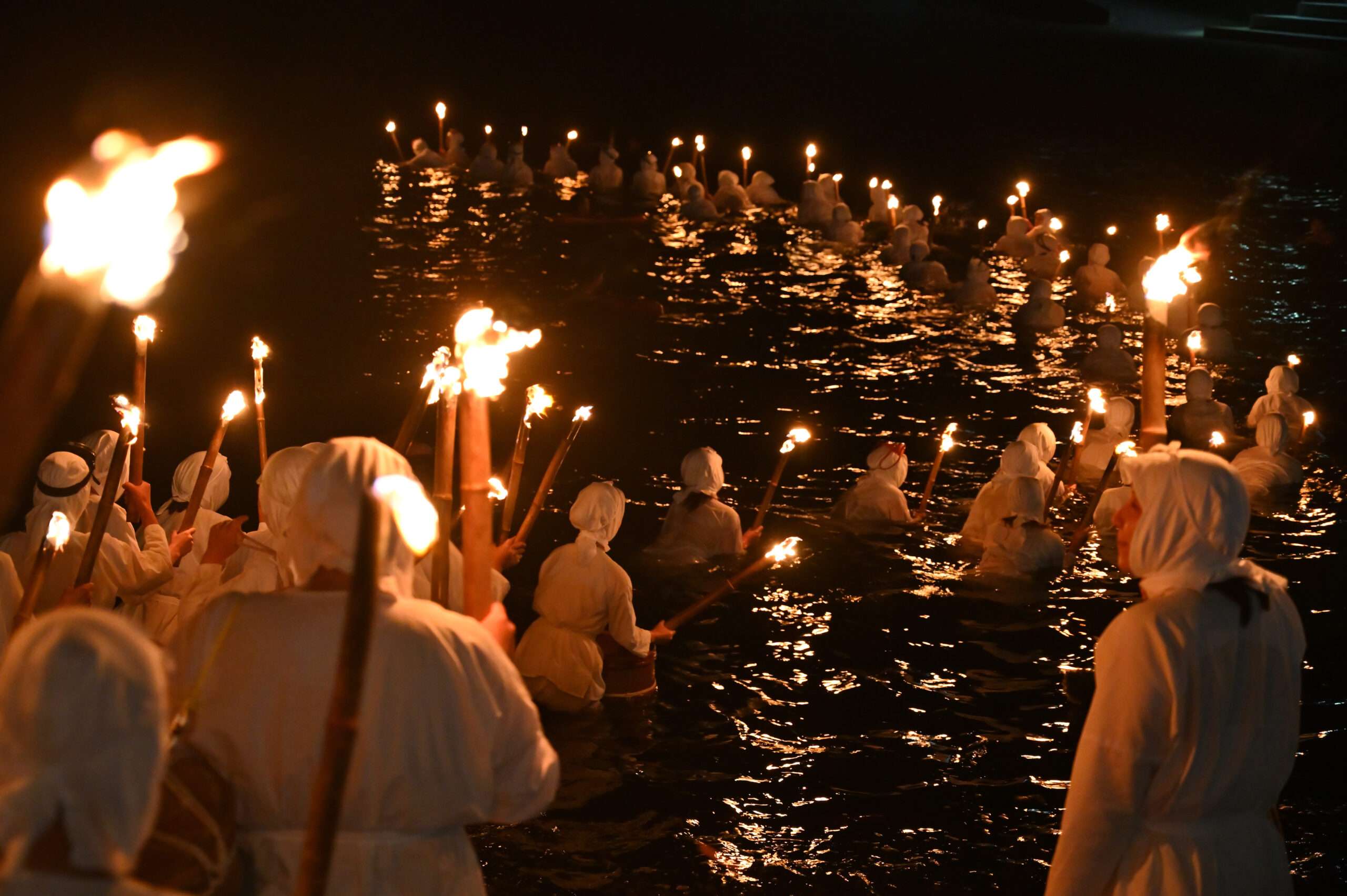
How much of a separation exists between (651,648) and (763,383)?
674 centimetres

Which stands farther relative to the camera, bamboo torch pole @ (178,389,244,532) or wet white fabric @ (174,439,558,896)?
bamboo torch pole @ (178,389,244,532)

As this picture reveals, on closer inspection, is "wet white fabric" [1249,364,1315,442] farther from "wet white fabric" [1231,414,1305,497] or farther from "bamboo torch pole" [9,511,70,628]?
"bamboo torch pole" [9,511,70,628]

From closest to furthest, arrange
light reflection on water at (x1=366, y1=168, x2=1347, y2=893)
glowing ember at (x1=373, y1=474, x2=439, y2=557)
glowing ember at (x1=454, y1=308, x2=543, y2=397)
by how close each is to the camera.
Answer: glowing ember at (x1=373, y1=474, x2=439, y2=557) → glowing ember at (x1=454, y1=308, x2=543, y2=397) → light reflection on water at (x1=366, y1=168, x2=1347, y2=893)

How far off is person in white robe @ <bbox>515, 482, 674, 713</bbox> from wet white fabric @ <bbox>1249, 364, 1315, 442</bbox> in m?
7.54

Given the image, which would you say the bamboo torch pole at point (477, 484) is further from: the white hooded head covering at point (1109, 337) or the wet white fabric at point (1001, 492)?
the white hooded head covering at point (1109, 337)

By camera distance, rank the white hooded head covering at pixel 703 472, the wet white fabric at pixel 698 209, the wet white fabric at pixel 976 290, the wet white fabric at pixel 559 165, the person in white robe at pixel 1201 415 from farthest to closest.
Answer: the wet white fabric at pixel 559 165 → the wet white fabric at pixel 698 209 → the wet white fabric at pixel 976 290 → the person in white robe at pixel 1201 415 → the white hooded head covering at pixel 703 472

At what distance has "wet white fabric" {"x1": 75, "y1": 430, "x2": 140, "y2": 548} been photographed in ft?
20.0

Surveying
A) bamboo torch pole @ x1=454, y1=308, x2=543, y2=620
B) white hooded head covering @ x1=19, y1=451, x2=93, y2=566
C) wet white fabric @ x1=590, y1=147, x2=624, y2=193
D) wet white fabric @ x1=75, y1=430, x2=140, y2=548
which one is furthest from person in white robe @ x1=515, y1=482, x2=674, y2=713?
wet white fabric @ x1=590, y1=147, x2=624, y2=193

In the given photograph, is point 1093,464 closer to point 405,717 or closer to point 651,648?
point 651,648

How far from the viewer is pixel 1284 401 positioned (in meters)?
12.3

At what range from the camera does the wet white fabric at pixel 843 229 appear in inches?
818

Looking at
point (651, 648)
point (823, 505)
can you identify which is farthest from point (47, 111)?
point (651, 648)

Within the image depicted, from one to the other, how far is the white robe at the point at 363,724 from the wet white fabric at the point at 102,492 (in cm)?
311

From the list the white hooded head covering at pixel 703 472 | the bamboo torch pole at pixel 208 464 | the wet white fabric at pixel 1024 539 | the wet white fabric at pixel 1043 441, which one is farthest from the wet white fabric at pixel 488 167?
the bamboo torch pole at pixel 208 464
